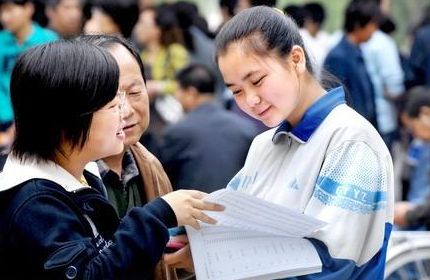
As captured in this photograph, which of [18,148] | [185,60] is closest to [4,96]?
[185,60]

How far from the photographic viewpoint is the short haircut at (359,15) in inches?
307

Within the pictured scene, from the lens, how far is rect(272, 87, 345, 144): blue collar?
275 cm

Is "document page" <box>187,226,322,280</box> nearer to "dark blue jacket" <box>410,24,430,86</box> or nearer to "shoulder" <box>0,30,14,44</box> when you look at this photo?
"shoulder" <box>0,30,14,44</box>

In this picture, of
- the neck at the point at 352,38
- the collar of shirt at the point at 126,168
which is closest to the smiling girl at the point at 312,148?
the collar of shirt at the point at 126,168

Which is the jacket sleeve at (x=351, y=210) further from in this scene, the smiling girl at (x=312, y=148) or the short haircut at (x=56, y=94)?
the short haircut at (x=56, y=94)

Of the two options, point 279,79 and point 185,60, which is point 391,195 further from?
point 185,60

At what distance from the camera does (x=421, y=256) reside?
15.1 ft

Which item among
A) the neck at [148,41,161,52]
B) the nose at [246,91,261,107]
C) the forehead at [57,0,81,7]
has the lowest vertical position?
the neck at [148,41,161,52]

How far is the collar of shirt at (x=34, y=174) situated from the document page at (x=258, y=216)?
1.10 ft

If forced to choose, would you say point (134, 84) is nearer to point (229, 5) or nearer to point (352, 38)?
point (352, 38)

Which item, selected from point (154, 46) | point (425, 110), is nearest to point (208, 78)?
point (425, 110)

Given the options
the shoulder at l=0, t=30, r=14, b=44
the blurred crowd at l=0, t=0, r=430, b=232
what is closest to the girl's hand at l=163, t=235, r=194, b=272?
the blurred crowd at l=0, t=0, r=430, b=232

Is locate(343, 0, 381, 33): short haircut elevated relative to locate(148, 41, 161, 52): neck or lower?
elevated

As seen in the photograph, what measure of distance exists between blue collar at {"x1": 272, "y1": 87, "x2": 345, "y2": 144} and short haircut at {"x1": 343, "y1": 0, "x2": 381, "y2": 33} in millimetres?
5100
